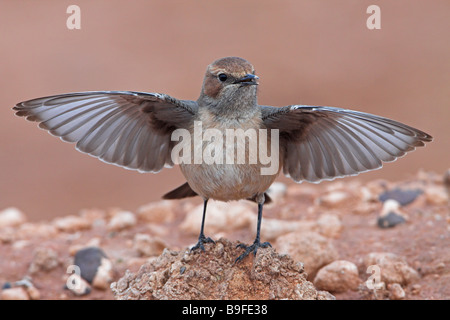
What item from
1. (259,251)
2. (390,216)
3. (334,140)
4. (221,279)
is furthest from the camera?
(390,216)

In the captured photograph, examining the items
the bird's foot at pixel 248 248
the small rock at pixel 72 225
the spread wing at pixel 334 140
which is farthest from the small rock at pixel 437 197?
the small rock at pixel 72 225

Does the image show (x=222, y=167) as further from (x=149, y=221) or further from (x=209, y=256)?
(x=149, y=221)

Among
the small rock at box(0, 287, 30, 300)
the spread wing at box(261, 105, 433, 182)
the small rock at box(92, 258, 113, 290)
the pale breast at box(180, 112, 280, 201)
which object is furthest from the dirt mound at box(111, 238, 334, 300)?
the small rock at box(0, 287, 30, 300)

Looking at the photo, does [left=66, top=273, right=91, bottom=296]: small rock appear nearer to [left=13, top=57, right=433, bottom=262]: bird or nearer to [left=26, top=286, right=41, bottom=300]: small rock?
[left=26, top=286, right=41, bottom=300]: small rock

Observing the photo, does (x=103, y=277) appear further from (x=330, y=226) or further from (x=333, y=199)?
(x=333, y=199)

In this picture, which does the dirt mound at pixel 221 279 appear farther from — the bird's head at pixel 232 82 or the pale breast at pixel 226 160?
the bird's head at pixel 232 82

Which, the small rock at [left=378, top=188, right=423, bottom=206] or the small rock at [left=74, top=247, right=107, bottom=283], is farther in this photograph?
the small rock at [left=378, top=188, right=423, bottom=206]

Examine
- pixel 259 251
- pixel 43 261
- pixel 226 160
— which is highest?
pixel 226 160

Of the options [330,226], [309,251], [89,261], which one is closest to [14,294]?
[89,261]
